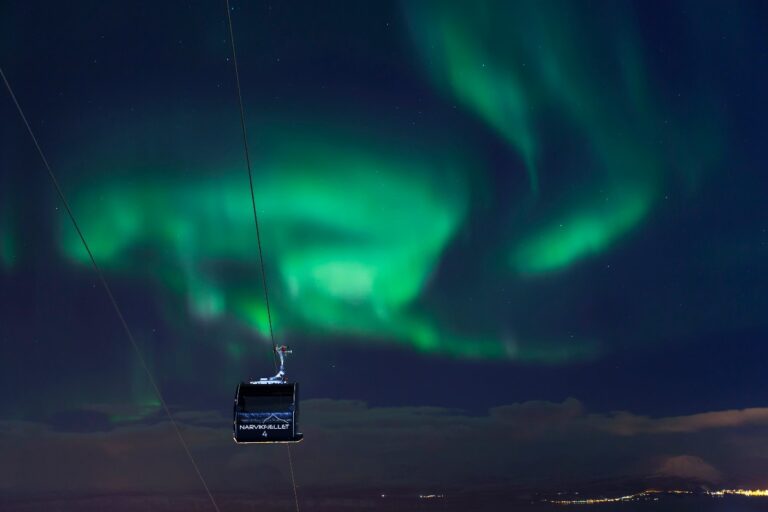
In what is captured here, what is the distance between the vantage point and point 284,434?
2436cm

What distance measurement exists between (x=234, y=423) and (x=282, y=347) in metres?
2.32

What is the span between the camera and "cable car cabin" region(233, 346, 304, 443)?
24281mm

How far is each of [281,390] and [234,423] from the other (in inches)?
58.5

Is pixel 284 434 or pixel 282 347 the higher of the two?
pixel 282 347

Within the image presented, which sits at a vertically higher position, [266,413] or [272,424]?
[266,413]

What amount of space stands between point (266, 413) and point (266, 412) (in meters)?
0.03

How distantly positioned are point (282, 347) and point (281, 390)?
3.77ft

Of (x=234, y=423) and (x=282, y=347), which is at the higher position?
(x=282, y=347)

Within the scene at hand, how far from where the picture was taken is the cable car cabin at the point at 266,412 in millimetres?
24281

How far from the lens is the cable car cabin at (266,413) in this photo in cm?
2428

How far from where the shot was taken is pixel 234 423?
2423cm

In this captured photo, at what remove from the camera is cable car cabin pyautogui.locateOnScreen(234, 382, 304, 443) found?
79.7 ft

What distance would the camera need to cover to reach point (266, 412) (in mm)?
24484
